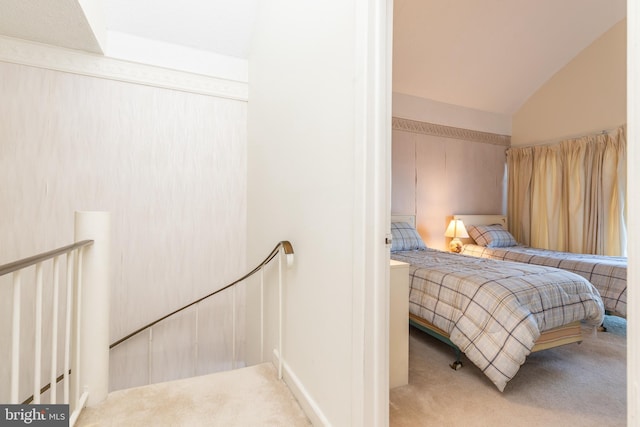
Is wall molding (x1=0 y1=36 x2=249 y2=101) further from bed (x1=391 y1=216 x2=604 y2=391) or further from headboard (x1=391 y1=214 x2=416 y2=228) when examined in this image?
bed (x1=391 y1=216 x2=604 y2=391)

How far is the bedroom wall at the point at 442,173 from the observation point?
441 cm

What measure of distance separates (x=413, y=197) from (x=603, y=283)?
228 centimetres

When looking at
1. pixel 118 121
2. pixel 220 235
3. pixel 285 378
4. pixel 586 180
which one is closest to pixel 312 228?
pixel 285 378

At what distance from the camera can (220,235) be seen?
299 centimetres

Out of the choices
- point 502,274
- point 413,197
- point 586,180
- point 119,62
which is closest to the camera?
point 502,274

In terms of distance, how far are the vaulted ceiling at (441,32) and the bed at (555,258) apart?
2.00 m

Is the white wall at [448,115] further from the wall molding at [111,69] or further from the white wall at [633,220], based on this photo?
the white wall at [633,220]

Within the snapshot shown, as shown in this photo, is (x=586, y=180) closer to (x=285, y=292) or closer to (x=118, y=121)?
(x=285, y=292)

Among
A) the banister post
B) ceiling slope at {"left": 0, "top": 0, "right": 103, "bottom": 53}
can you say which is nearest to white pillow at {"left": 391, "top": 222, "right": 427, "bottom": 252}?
the banister post

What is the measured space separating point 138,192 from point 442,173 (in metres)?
4.14

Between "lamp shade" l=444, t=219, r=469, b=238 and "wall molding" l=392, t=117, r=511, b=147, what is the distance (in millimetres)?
1391

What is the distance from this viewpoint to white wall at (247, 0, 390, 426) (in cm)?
120

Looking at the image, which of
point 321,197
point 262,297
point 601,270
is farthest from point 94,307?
point 601,270

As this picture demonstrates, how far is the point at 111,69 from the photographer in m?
2.59
